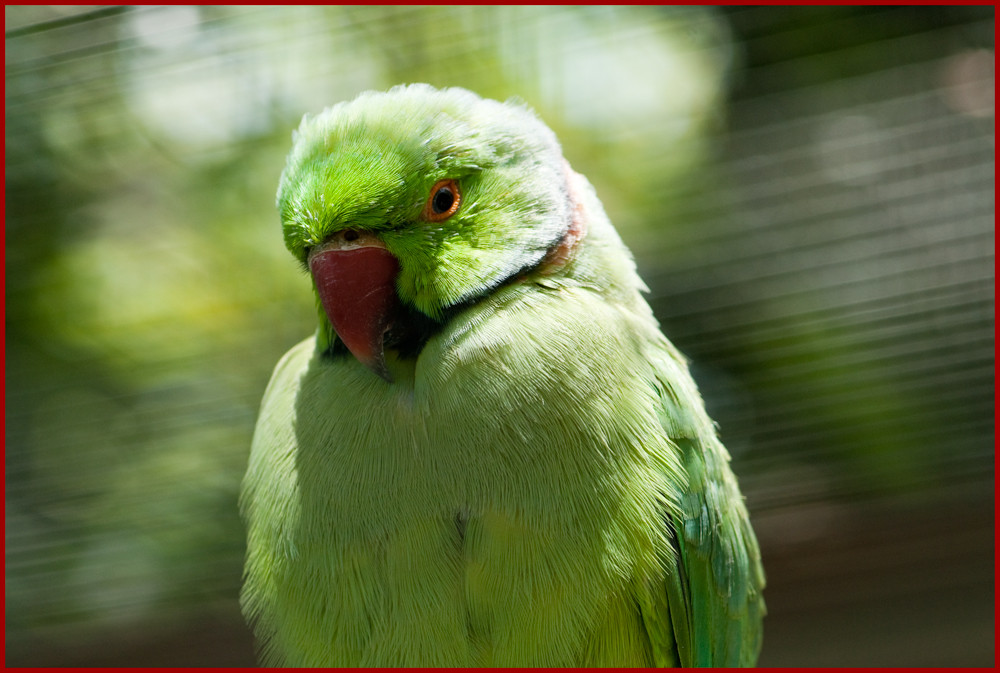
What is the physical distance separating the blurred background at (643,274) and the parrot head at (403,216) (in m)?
2.21

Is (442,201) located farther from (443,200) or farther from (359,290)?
(359,290)

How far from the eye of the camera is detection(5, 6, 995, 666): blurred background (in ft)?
12.6

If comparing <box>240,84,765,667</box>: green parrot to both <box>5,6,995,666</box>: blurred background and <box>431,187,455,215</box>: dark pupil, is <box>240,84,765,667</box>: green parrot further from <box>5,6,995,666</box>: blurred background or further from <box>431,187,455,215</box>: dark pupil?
<box>5,6,995,666</box>: blurred background

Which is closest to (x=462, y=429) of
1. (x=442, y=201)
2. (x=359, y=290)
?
(x=359, y=290)

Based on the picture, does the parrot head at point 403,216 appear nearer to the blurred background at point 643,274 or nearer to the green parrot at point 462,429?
the green parrot at point 462,429

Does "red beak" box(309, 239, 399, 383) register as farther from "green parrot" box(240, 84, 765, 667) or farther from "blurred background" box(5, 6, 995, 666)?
"blurred background" box(5, 6, 995, 666)

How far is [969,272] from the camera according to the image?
12.6 feet

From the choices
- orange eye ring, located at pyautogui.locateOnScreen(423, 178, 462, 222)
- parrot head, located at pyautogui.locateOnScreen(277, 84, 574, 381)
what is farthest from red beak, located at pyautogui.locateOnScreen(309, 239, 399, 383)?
orange eye ring, located at pyautogui.locateOnScreen(423, 178, 462, 222)

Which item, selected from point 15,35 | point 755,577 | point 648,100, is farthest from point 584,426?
point 15,35

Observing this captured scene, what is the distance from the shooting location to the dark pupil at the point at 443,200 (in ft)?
5.76

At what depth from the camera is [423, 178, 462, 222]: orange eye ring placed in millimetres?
1745

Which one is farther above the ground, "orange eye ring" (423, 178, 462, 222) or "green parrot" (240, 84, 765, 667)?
"orange eye ring" (423, 178, 462, 222)

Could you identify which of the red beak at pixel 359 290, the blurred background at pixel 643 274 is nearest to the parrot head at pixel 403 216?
the red beak at pixel 359 290

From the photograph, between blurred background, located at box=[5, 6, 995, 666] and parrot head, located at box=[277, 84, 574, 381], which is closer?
parrot head, located at box=[277, 84, 574, 381]
